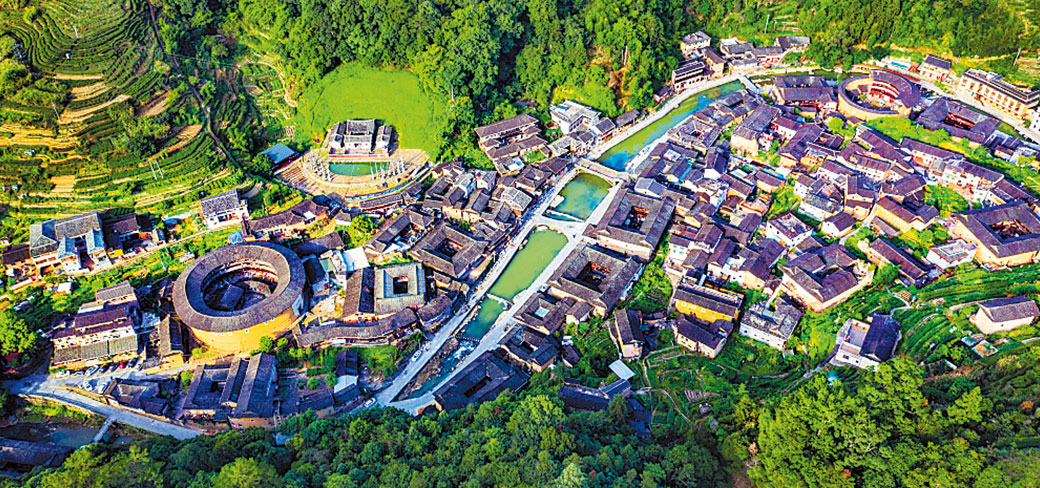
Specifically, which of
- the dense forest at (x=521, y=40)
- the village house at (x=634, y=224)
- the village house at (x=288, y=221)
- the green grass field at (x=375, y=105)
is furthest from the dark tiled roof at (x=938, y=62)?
the village house at (x=288, y=221)

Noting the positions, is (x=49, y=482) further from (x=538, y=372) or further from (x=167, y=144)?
(x=167, y=144)

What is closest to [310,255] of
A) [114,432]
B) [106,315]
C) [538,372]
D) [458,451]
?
[106,315]

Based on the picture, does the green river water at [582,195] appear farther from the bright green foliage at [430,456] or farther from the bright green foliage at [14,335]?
the bright green foliage at [14,335]

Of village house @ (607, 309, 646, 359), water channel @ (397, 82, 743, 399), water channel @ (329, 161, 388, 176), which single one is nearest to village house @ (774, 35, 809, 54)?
water channel @ (397, 82, 743, 399)

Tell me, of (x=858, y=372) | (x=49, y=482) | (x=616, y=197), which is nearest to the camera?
(x=49, y=482)

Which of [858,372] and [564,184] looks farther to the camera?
[564,184]

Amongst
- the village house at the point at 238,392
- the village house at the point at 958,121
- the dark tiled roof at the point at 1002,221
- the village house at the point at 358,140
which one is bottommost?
the village house at the point at 238,392
